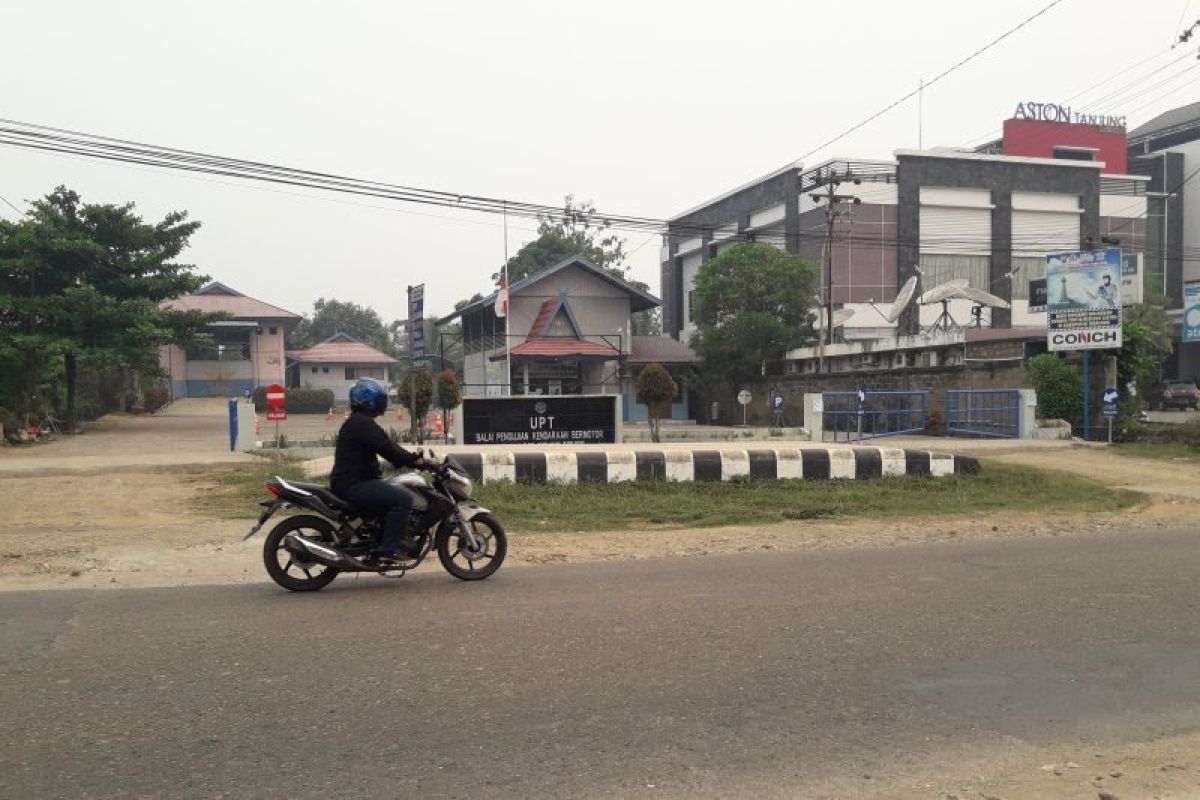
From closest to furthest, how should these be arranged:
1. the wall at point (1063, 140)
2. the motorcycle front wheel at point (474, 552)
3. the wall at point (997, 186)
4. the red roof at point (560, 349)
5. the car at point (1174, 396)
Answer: the motorcycle front wheel at point (474, 552) → the red roof at point (560, 349) → the car at point (1174, 396) → the wall at point (997, 186) → the wall at point (1063, 140)

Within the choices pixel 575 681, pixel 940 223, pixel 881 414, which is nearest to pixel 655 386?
pixel 881 414

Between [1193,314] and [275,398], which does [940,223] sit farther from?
[275,398]

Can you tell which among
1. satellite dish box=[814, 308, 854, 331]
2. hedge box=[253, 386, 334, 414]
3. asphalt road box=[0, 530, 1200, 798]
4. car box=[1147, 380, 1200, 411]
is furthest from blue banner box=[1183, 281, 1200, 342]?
hedge box=[253, 386, 334, 414]

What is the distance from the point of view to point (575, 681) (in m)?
5.06

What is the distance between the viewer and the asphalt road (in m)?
3.97

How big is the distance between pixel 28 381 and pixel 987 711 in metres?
27.1

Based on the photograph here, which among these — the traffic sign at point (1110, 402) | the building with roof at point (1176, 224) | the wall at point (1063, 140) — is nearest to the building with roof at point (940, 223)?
the building with roof at point (1176, 224)

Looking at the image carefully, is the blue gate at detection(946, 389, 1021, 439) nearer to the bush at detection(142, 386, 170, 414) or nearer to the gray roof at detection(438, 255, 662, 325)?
the gray roof at detection(438, 255, 662, 325)

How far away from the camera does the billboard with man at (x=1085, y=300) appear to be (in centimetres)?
2175

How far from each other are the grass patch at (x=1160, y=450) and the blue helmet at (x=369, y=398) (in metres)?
17.3

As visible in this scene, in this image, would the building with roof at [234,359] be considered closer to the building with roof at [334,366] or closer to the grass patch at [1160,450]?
the building with roof at [334,366]

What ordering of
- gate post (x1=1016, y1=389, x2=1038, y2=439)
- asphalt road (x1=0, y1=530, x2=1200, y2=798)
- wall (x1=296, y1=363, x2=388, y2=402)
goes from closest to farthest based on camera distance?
asphalt road (x1=0, y1=530, x2=1200, y2=798)
gate post (x1=1016, y1=389, x2=1038, y2=439)
wall (x1=296, y1=363, x2=388, y2=402)

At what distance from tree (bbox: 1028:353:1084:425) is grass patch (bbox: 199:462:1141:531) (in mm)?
8638

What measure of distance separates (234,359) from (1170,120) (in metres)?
66.1
